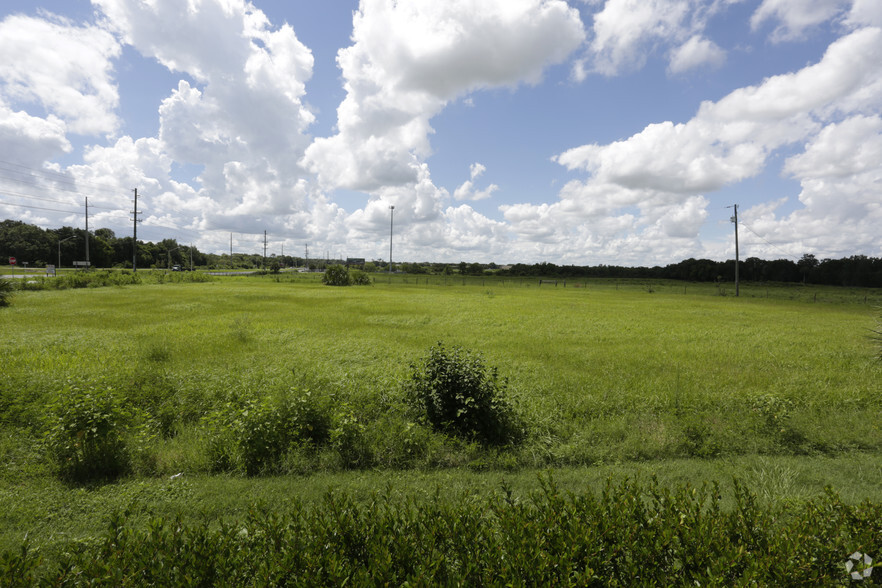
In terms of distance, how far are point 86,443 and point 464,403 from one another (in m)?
6.90

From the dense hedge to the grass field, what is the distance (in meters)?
0.69

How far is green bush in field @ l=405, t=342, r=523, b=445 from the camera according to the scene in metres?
7.85

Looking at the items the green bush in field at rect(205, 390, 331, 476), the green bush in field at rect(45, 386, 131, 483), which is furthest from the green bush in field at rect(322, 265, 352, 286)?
the green bush in field at rect(45, 386, 131, 483)

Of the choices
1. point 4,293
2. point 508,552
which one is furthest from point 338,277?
point 508,552

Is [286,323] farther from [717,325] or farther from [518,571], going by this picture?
[717,325]

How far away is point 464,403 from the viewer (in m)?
8.06

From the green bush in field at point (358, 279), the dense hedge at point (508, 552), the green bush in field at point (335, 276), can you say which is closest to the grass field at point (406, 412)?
the dense hedge at point (508, 552)

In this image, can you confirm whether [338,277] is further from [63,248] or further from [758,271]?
[758,271]

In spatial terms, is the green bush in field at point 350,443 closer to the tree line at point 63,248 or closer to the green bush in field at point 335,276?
the green bush in field at point 335,276

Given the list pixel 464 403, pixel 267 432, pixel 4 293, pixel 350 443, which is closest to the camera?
pixel 267 432

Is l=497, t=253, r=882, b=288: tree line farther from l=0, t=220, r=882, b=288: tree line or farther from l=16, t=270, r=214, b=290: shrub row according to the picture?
l=16, t=270, r=214, b=290: shrub row

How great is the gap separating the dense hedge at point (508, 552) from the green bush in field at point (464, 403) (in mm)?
4248

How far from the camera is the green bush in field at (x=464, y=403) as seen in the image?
7.85 metres

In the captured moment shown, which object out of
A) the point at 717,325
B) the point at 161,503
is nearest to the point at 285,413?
the point at 161,503
